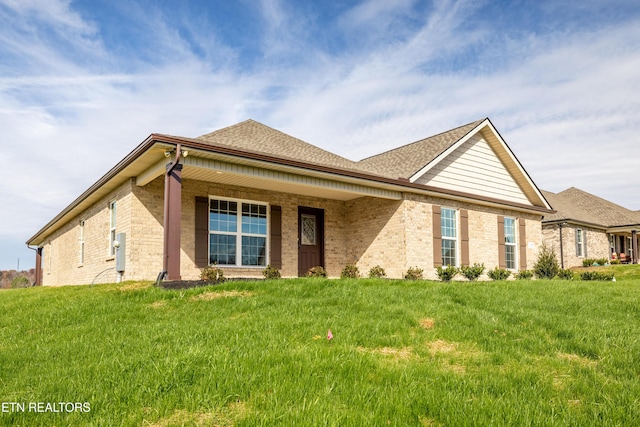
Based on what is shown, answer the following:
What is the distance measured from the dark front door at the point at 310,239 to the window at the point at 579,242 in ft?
52.2

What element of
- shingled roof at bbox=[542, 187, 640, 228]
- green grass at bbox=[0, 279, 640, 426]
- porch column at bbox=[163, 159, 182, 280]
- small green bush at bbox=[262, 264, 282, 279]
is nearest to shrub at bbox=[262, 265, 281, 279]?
small green bush at bbox=[262, 264, 282, 279]

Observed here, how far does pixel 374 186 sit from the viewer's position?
1397 cm

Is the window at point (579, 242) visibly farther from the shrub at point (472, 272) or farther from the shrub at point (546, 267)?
the shrub at point (472, 272)

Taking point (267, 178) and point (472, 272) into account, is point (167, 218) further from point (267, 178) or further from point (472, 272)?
point (472, 272)

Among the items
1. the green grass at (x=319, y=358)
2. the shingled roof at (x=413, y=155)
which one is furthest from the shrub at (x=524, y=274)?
the green grass at (x=319, y=358)

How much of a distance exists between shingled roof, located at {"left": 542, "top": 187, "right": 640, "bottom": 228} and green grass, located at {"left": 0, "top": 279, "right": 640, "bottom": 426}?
18.3 m

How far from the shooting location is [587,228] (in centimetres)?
2539

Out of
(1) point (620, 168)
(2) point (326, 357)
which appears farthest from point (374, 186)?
(1) point (620, 168)

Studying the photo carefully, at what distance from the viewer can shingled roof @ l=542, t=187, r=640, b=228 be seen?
2495cm

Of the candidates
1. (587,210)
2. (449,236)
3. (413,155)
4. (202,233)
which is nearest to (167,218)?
(202,233)

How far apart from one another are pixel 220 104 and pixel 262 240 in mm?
4335

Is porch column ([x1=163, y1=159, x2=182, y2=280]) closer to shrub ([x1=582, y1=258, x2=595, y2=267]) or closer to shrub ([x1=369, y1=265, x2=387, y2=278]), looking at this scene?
shrub ([x1=369, y1=265, x2=387, y2=278])

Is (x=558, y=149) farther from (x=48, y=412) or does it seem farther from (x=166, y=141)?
(x=48, y=412)

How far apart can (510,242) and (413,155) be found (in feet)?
17.3
